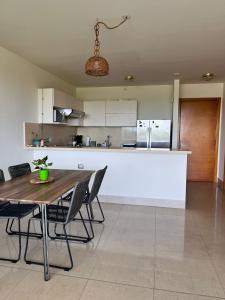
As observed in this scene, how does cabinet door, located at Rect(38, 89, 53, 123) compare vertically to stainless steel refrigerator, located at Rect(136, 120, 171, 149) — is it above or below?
above

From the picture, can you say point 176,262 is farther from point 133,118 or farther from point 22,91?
point 133,118

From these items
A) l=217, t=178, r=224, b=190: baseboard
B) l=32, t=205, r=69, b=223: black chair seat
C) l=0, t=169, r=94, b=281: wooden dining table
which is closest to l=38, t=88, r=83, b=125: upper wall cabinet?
l=0, t=169, r=94, b=281: wooden dining table

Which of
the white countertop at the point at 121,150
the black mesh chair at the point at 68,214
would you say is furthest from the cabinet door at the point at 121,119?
the black mesh chair at the point at 68,214

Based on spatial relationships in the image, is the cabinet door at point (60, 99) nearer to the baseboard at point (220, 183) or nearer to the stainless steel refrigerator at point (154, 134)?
the stainless steel refrigerator at point (154, 134)

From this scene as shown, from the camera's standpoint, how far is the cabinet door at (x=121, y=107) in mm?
5695

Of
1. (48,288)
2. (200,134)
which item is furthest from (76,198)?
(200,134)

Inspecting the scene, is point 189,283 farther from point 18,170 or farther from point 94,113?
point 94,113

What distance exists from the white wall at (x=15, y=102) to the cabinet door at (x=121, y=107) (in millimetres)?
1959

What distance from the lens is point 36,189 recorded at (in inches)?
85.3

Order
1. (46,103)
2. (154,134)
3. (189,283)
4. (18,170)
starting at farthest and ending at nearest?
1. (154,134)
2. (46,103)
3. (18,170)
4. (189,283)

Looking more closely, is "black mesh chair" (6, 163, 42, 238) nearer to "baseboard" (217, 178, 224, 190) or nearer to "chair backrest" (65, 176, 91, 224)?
"chair backrest" (65, 176, 91, 224)

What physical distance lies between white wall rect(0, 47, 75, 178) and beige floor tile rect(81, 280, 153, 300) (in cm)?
234

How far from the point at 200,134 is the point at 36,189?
4.82 m

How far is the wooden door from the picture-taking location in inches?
229
